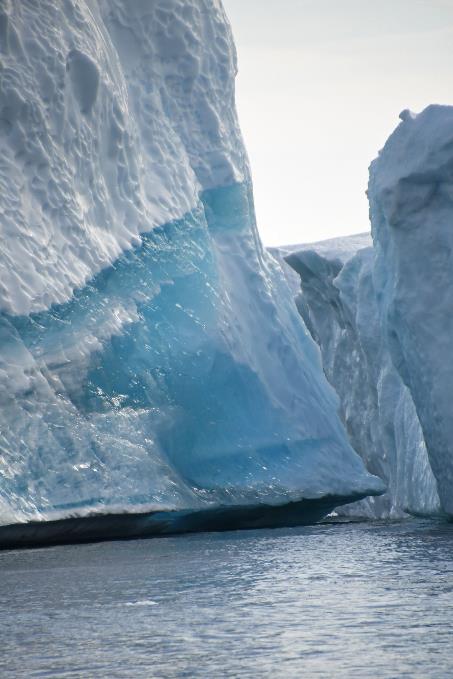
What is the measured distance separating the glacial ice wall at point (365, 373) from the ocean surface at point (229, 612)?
411 centimetres

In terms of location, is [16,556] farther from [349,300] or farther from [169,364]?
[349,300]

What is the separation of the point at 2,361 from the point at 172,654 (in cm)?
428

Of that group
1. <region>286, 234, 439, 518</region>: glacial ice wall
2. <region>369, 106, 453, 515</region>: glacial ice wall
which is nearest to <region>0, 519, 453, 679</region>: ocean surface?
<region>369, 106, 453, 515</region>: glacial ice wall

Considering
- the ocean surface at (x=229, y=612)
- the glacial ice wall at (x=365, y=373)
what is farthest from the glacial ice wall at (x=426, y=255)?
the ocean surface at (x=229, y=612)

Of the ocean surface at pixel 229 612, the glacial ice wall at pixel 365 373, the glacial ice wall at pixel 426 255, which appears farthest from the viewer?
the glacial ice wall at pixel 365 373

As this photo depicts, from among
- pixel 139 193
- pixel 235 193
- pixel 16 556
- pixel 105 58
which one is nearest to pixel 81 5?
pixel 105 58

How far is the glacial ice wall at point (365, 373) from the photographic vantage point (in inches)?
458

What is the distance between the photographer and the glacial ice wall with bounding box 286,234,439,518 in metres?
11.6

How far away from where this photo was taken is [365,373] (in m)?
14.1

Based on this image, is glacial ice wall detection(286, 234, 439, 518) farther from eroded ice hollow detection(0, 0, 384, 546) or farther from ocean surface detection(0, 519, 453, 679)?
ocean surface detection(0, 519, 453, 679)

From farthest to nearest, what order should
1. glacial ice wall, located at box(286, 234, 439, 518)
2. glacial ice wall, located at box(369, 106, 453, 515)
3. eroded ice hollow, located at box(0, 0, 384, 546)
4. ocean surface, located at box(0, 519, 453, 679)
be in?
glacial ice wall, located at box(286, 234, 439, 518)
glacial ice wall, located at box(369, 106, 453, 515)
eroded ice hollow, located at box(0, 0, 384, 546)
ocean surface, located at box(0, 519, 453, 679)

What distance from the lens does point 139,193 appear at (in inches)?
391

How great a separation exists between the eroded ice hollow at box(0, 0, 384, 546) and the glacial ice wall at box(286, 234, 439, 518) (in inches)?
23.7

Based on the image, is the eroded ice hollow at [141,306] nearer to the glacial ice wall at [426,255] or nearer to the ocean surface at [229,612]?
the ocean surface at [229,612]
